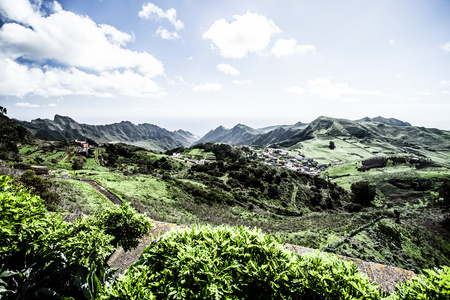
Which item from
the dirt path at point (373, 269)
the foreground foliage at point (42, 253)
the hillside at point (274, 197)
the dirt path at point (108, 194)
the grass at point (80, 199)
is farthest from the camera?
the dirt path at point (108, 194)

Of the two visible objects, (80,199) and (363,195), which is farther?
(363,195)

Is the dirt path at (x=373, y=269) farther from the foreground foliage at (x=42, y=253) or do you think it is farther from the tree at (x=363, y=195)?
the tree at (x=363, y=195)

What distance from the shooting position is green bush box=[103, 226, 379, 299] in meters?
3.01

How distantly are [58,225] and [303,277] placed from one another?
6.30m

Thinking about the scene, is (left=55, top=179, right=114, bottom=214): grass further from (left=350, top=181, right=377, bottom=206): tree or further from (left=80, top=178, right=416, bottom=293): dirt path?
(left=350, top=181, right=377, bottom=206): tree

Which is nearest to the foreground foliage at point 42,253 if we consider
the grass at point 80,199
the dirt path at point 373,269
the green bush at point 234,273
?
the dirt path at point 373,269

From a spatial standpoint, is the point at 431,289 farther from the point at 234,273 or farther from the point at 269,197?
the point at 269,197

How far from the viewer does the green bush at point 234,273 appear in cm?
301

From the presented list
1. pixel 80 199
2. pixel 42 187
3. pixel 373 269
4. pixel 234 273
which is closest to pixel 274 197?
pixel 80 199

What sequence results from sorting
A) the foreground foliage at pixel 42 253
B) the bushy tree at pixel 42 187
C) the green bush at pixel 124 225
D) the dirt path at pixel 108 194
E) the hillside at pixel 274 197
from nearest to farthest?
the foreground foliage at pixel 42 253 < the green bush at pixel 124 225 < the bushy tree at pixel 42 187 < the hillside at pixel 274 197 < the dirt path at pixel 108 194

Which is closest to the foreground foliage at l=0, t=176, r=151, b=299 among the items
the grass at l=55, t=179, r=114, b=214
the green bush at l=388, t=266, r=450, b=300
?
the green bush at l=388, t=266, r=450, b=300

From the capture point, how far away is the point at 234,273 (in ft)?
11.3

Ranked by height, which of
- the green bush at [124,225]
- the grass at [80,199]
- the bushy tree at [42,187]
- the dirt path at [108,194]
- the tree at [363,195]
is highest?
the green bush at [124,225]

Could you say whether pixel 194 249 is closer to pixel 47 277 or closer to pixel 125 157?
pixel 47 277
